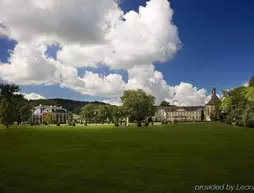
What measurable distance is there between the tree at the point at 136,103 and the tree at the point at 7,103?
46750 mm

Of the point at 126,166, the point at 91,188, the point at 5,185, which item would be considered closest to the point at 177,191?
the point at 91,188

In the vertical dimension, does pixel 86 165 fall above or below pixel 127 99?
below

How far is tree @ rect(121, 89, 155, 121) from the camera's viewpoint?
117125 millimetres

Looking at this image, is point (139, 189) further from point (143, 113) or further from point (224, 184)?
point (143, 113)

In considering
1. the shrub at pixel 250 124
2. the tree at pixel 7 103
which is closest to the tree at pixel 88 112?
the tree at pixel 7 103

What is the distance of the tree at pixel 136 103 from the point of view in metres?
117

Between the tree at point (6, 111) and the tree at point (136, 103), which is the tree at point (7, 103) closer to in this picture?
the tree at point (6, 111)

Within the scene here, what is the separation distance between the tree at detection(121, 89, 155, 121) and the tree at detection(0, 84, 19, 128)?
4675 centimetres

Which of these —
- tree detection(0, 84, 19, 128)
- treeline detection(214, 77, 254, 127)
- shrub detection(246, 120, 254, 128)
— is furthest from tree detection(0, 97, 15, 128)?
shrub detection(246, 120, 254, 128)

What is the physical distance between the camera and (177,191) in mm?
9328

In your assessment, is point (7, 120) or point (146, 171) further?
→ point (7, 120)

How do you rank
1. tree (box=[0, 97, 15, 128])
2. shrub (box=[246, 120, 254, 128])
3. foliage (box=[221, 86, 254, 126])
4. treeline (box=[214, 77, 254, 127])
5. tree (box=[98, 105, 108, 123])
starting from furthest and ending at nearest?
tree (box=[98, 105, 108, 123])
tree (box=[0, 97, 15, 128])
foliage (box=[221, 86, 254, 126])
treeline (box=[214, 77, 254, 127])
shrub (box=[246, 120, 254, 128])

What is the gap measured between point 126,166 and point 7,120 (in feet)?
252

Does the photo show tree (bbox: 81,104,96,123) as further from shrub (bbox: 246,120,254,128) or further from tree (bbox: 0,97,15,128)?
shrub (bbox: 246,120,254,128)
